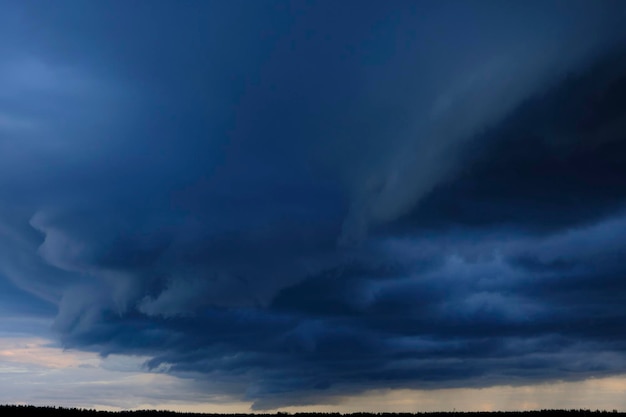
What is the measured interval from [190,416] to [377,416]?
951 inches

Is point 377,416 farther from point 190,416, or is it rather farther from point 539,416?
point 190,416

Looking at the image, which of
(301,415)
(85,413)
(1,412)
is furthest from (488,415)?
(1,412)

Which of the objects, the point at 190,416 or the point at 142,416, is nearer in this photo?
the point at 142,416

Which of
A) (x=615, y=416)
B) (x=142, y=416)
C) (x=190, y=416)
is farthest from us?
(x=190, y=416)

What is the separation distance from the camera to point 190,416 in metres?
79.4

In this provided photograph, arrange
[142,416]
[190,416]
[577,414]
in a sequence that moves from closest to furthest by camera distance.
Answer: [577,414] < [142,416] < [190,416]

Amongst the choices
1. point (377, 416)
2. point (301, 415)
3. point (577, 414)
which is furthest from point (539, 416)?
point (301, 415)

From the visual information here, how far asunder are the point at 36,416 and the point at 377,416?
128 ft

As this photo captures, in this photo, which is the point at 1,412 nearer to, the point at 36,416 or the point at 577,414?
the point at 36,416

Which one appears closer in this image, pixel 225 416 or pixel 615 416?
pixel 615 416

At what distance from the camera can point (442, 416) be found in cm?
7238

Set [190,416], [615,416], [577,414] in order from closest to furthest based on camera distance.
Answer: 1. [615,416]
2. [577,414]
3. [190,416]

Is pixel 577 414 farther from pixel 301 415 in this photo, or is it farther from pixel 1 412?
pixel 1 412

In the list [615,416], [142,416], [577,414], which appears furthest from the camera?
[142,416]
